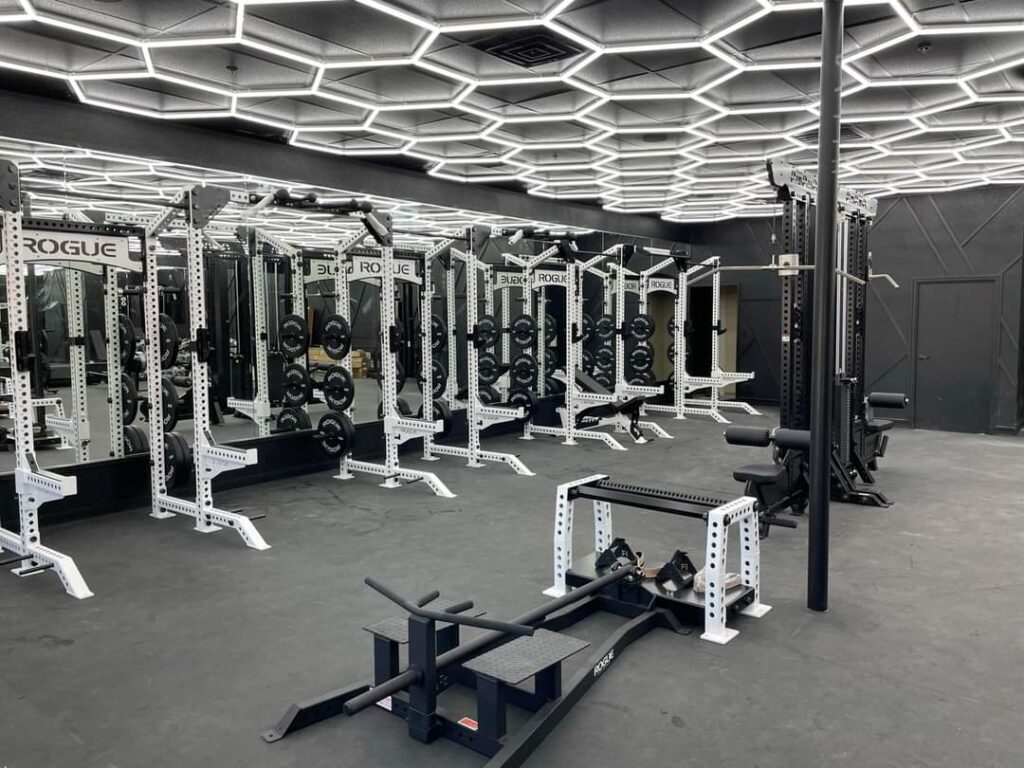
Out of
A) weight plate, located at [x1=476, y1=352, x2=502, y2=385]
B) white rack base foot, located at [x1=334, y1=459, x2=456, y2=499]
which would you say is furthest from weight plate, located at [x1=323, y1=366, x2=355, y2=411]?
weight plate, located at [x1=476, y1=352, x2=502, y2=385]

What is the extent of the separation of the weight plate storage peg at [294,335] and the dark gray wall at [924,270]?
7696 mm

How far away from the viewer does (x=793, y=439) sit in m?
4.10

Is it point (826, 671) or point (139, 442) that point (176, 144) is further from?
point (826, 671)

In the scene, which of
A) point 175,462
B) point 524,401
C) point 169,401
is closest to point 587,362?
point 524,401

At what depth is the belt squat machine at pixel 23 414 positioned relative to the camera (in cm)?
400

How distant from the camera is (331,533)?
5.00 m

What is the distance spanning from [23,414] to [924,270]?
1003 centimetres

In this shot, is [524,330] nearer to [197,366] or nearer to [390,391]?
[390,391]

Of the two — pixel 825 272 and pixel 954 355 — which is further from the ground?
pixel 825 272

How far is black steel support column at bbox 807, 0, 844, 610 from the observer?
132 inches

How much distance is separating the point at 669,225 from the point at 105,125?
8985 millimetres

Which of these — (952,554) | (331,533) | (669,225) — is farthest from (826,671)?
(669,225)

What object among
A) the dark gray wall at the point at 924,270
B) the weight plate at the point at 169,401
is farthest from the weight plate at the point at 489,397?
the dark gray wall at the point at 924,270

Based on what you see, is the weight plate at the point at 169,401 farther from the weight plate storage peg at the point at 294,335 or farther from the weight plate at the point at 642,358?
the weight plate at the point at 642,358
